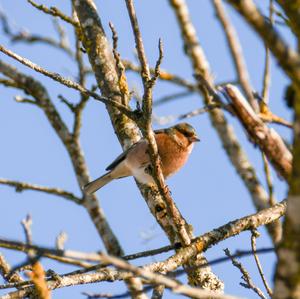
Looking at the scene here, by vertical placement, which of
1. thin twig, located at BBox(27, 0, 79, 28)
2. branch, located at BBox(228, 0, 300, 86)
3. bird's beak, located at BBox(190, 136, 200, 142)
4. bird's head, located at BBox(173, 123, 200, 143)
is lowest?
branch, located at BBox(228, 0, 300, 86)

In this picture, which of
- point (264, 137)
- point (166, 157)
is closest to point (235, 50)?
point (264, 137)

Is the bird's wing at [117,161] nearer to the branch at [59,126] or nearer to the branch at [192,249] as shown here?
the branch at [59,126]

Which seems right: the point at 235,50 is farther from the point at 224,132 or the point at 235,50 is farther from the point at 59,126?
the point at 59,126

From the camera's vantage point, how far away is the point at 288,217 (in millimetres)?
1835

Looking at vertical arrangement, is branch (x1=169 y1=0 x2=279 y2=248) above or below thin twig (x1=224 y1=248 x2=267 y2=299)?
above

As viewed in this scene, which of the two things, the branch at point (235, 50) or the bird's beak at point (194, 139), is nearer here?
the branch at point (235, 50)

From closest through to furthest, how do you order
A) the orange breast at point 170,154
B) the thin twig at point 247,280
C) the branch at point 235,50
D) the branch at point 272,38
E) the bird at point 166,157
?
the branch at point 272,38 → the branch at point 235,50 → the thin twig at point 247,280 → the bird at point 166,157 → the orange breast at point 170,154

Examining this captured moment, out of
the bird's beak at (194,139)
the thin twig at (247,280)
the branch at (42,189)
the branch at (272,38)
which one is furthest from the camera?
the bird's beak at (194,139)

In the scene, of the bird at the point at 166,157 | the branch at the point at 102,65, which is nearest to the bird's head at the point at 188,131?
the bird at the point at 166,157

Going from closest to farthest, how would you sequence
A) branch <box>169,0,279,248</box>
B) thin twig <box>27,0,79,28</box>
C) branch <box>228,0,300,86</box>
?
branch <box>228,0,300,86</box> → branch <box>169,0,279,248</box> → thin twig <box>27,0,79,28</box>

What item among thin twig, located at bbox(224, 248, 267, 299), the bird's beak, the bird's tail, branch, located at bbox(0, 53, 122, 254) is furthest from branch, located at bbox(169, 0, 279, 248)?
the bird's beak

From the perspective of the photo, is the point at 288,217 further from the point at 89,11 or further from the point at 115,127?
the point at 89,11

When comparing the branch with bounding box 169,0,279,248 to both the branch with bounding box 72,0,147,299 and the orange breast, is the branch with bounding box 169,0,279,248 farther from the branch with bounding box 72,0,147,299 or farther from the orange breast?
→ the orange breast

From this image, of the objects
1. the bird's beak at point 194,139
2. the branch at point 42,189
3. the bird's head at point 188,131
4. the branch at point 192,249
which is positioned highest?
the bird's head at point 188,131
